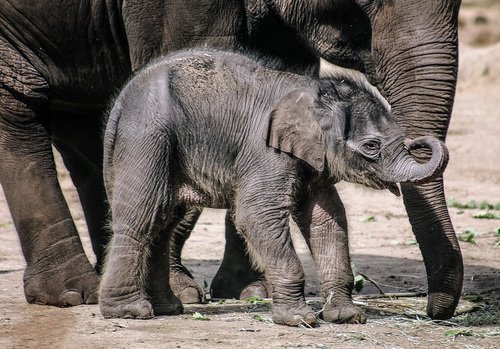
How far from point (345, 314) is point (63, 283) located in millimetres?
1697

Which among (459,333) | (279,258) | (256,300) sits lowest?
(459,333)

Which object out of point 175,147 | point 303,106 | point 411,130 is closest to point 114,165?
point 175,147

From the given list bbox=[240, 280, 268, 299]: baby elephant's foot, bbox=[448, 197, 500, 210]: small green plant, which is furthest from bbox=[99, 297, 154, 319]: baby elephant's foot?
bbox=[448, 197, 500, 210]: small green plant

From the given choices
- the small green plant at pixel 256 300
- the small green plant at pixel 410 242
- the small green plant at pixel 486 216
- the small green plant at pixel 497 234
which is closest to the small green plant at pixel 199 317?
the small green plant at pixel 256 300

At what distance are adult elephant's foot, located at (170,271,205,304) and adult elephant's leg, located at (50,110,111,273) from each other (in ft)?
2.65

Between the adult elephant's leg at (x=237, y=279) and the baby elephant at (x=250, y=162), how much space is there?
1.04 metres

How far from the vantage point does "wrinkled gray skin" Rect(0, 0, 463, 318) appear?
6898 millimetres

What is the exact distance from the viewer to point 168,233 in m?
7.06

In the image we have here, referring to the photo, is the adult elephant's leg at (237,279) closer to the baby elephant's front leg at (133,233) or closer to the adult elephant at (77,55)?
the adult elephant at (77,55)

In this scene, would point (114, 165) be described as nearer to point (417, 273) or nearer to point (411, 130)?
point (411, 130)

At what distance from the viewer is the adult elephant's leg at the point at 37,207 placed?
7.63 m

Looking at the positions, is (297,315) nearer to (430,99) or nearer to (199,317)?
(199,317)

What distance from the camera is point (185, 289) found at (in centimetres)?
763

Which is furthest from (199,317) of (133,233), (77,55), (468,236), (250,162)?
(468,236)
